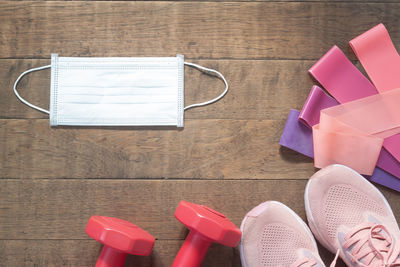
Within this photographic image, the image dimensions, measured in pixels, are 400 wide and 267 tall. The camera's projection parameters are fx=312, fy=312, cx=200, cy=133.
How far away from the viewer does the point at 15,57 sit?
35.9 inches

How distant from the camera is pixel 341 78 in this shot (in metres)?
0.91

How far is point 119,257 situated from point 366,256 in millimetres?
634

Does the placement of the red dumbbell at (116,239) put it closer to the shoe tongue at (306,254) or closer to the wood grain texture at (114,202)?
the wood grain texture at (114,202)

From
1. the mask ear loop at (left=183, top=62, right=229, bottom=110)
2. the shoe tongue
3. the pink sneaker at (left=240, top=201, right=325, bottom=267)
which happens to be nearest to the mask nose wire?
the mask ear loop at (left=183, top=62, right=229, bottom=110)

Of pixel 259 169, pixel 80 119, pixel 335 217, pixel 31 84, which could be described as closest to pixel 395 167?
pixel 335 217

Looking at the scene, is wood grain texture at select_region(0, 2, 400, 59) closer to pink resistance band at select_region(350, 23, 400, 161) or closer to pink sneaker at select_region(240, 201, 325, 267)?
pink resistance band at select_region(350, 23, 400, 161)

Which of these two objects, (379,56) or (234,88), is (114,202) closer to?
(234,88)

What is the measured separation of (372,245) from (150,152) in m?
0.64

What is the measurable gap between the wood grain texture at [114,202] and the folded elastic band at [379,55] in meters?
0.44

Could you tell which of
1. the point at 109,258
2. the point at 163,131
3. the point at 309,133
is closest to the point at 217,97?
the point at 163,131

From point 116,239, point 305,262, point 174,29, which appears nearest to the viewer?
point 116,239

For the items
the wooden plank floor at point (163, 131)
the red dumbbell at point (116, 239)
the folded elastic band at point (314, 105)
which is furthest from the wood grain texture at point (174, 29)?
the red dumbbell at point (116, 239)

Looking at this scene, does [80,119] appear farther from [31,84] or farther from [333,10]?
[333,10]

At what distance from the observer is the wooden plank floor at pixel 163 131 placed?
2.85ft
